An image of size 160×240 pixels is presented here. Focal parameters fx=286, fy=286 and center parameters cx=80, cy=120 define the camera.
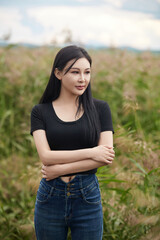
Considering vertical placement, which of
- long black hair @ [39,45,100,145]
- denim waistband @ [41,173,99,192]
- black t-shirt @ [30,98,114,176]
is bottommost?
denim waistband @ [41,173,99,192]

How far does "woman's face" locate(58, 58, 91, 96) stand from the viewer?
68.5 inches

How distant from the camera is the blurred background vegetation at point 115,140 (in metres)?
2.33

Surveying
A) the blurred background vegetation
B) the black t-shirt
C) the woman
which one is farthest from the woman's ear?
the blurred background vegetation

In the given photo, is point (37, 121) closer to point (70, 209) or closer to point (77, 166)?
point (77, 166)

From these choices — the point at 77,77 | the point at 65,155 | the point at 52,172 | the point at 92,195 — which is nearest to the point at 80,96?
the point at 77,77

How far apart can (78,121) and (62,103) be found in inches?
7.1

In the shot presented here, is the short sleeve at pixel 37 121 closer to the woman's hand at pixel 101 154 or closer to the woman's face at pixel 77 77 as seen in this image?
the woman's face at pixel 77 77

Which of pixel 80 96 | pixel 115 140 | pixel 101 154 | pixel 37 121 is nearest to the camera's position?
pixel 101 154

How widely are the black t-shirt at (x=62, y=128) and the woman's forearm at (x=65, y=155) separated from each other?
0.09 metres

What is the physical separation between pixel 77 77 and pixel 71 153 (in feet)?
1.51

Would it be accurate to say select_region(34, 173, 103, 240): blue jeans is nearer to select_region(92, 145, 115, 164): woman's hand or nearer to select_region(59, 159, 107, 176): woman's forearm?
select_region(59, 159, 107, 176): woman's forearm

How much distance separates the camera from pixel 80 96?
1.90 metres

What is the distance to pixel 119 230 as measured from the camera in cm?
235

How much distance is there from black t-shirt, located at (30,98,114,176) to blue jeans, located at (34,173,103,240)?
0.09 meters
